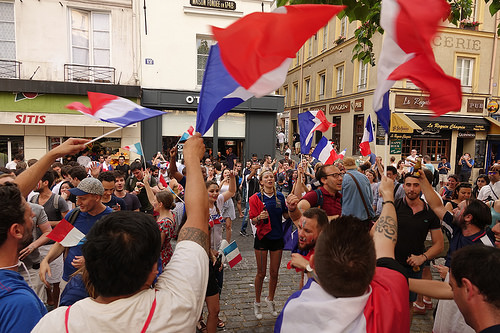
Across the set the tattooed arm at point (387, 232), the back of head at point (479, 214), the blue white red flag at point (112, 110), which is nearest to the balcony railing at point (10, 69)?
the blue white red flag at point (112, 110)

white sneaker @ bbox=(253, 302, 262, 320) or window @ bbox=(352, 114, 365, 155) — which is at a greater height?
window @ bbox=(352, 114, 365, 155)

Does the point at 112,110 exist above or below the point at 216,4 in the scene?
below

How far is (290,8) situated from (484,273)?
183 cm

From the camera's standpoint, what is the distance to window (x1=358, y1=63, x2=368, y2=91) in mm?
19130

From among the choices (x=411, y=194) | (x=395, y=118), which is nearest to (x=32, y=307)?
(x=411, y=194)

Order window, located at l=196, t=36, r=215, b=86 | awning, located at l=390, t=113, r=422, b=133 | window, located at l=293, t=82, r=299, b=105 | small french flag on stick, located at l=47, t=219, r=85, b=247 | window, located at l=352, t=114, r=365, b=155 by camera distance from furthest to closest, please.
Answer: window, located at l=293, t=82, r=299, b=105, window, located at l=352, t=114, r=365, b=155, awning, located at l=390, t=113, r=422, b=133, window, located at l=196, t=36, r=215, b=86, small french flag on stick, located at l=47, t=219, r=85, b=247

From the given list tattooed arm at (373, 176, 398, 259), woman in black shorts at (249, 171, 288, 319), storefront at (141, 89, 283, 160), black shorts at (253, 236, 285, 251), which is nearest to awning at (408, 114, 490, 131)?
storefront at (141, 89, 283, 160)

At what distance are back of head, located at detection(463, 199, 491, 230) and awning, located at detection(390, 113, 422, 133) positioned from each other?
46.9 feet

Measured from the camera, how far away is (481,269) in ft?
5.14

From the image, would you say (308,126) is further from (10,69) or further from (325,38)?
(325,38)

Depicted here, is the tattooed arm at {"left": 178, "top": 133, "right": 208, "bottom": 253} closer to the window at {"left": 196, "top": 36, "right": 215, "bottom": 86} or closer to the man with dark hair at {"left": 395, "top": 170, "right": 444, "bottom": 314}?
the man with dark hair at {"left": 395, "top": 170, "right": 444, "bottom": 314}

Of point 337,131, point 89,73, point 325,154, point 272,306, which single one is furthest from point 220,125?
point 272,306

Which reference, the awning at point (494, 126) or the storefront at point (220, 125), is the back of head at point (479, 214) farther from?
the awning at point (494, 126)

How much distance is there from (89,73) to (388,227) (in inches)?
585
